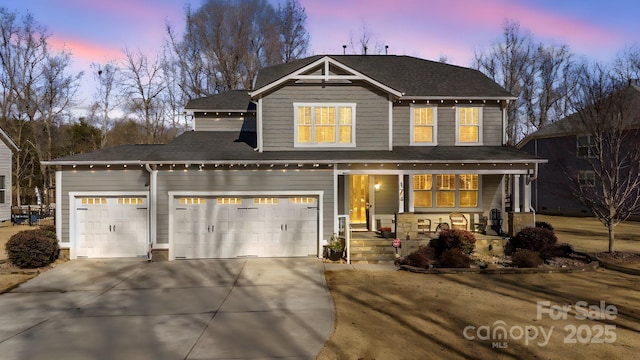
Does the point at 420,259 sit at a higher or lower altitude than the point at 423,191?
lower

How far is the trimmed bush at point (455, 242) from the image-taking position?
14.8 m

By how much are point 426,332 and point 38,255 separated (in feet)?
42.4

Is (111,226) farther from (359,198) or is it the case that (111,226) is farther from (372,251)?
(359,198)

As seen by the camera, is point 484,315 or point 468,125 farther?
point 468,125

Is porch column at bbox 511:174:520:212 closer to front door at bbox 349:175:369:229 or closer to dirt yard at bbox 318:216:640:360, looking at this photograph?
dirt yard at bbox 318:216:640:360

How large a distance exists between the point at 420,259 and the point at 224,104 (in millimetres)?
12768

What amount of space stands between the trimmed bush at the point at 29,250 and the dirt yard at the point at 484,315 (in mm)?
9655

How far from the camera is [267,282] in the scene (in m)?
12.3

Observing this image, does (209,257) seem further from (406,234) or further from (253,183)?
(406,234)

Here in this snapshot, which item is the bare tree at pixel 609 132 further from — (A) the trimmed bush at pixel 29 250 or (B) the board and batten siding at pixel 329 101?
(A) the trimmed bush at pixel 29 250

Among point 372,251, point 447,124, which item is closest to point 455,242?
point 372,251

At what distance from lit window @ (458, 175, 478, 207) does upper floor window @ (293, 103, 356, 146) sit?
532 cm

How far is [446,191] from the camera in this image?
18.1 m

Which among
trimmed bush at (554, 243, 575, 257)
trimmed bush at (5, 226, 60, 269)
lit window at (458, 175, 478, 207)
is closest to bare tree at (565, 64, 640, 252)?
trimmed bush at (554, 243, 575, 257)
